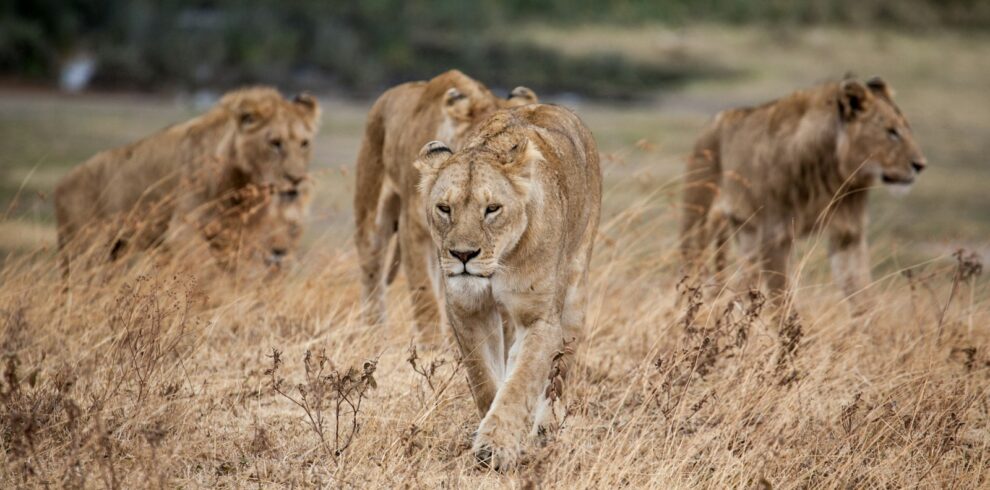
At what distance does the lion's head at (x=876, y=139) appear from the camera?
916 cm

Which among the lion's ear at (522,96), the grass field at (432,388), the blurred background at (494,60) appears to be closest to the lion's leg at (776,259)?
the grass field at (432,388)

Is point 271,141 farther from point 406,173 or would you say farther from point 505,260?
point 505,260

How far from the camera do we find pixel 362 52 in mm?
33188

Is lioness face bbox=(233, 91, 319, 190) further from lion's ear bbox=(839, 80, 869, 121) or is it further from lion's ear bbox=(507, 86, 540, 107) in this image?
lion's ear bbox=(839, 80, 869, 121)

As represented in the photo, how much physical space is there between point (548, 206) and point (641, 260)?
11.2ft

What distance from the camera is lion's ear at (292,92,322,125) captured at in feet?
30.3

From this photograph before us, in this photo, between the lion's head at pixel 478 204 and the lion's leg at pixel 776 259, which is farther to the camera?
the lion's leg at pixel 776 259

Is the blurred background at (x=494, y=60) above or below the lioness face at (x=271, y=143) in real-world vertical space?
below

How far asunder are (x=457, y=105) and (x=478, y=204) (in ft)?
6.61

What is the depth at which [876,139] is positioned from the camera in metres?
9.19

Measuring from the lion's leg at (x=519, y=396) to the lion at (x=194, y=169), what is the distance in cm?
365

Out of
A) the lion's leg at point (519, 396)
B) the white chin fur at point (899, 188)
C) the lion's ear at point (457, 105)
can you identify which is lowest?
the white chin fur at point (899, 188)

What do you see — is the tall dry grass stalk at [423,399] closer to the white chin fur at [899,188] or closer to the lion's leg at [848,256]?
the lion's leg at [848,256]

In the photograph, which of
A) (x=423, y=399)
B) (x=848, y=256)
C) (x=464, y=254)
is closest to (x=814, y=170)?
(x=848, y=256)
